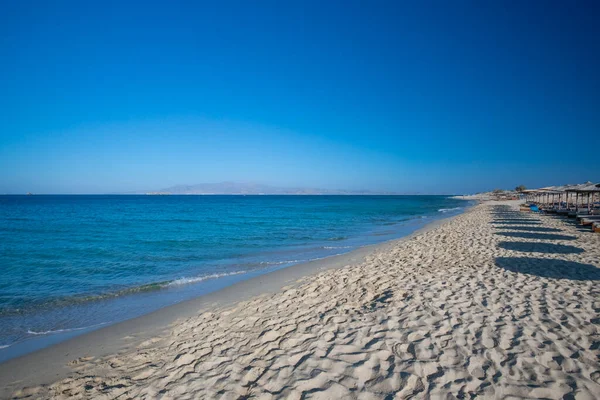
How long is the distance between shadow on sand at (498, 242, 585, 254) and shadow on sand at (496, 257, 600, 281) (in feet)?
5.48

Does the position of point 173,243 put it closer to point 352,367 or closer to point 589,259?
point 352,367

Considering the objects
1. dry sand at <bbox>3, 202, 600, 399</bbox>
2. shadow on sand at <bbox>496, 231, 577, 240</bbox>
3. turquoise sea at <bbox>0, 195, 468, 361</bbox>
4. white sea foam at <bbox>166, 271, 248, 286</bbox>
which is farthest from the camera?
shadow on sand at <bbox>496, 231, 577, 240</bbox>

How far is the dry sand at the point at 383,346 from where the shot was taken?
3.25 metres

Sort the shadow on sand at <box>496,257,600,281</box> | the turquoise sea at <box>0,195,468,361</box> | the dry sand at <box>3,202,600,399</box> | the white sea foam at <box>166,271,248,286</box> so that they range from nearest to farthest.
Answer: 1. the dry sand at <box>3,202,600,399</box>
2. the turquoise sea at <box>0,195,468,361</box>
3. the shadow on sand at <box>496,257,600,281</box>
4. the white sea foam at <box>166,271,248,286</box>

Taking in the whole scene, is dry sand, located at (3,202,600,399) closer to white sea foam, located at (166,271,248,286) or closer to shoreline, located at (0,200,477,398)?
shoreline, located at (0,200,477,398)

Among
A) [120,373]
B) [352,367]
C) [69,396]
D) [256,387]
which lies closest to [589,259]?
[352,367]

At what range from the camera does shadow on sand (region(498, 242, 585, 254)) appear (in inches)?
385

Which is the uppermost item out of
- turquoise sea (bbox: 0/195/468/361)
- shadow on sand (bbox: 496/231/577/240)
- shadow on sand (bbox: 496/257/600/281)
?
shadow on sand (bbox: 496/231/577/240)

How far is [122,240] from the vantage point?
17344 millimetres

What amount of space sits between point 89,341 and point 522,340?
7467 mm

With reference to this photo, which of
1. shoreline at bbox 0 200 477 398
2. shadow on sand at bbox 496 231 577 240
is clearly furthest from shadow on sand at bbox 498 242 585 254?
shoreline at bbox 0 200 477 398

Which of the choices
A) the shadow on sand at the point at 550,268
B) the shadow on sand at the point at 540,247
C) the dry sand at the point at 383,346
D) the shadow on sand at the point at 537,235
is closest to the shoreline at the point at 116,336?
the dry sand at the point at 383,346

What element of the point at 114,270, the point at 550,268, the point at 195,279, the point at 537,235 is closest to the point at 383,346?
the point at 550,268

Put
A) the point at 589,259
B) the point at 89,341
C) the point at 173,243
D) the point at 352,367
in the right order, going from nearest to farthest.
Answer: the point at 352,367 → the point at 89,341 → the point at 589,259 → the point at 173,243
